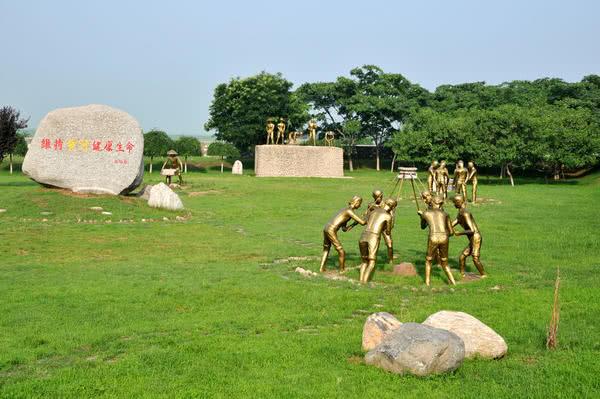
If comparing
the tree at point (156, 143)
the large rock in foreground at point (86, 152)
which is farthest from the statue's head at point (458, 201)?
the tree at point (156, 143)

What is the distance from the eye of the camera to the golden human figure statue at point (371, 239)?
13.9 meters

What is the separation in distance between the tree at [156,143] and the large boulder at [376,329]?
52.9 metres

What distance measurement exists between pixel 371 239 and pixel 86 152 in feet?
→ 57.3

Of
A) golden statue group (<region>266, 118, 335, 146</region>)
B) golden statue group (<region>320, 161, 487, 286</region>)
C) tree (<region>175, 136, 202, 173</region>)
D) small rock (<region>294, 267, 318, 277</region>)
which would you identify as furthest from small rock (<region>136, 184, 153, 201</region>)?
tree (<region>175, 136, 202, 173</region>)

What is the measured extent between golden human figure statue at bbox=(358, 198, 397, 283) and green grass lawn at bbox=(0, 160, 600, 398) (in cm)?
42

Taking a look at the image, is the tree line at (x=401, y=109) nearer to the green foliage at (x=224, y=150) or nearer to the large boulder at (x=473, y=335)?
the green foliage at (x=224, y=150)

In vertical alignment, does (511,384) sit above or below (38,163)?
below

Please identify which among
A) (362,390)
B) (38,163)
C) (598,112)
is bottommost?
(362,390)

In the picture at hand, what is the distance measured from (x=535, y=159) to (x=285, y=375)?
148 ft

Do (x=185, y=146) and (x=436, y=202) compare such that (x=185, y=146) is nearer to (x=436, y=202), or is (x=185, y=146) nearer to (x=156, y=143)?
(x=156, y=143)

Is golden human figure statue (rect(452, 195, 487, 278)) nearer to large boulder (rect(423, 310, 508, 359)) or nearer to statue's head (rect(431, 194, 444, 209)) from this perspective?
statue's head (rect(431, 194, 444, 209))

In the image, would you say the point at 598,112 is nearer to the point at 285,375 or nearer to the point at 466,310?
the point at 466,310

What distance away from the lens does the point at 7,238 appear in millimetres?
19594

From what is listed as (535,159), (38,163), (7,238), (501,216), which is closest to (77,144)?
(38,163)
